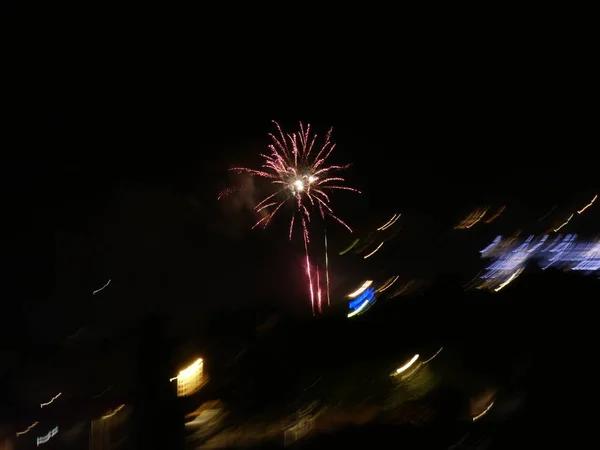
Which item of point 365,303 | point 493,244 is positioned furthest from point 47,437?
point 493,244

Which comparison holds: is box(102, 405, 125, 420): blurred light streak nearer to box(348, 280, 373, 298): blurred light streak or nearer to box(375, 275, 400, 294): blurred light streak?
box(375, 275, 400, 294): blurred light streak

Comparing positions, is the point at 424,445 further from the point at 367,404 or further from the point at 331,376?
the point at 331,376

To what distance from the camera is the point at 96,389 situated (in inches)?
326

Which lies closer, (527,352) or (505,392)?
(505,392)

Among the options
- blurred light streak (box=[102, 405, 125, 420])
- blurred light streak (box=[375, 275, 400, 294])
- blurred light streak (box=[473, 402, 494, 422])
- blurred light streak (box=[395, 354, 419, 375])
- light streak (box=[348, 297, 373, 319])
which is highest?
blurred light streak (box=[375, 275, 400, 294])

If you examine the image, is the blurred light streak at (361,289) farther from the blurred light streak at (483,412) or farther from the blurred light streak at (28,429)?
the blurred light streak at (483,412)

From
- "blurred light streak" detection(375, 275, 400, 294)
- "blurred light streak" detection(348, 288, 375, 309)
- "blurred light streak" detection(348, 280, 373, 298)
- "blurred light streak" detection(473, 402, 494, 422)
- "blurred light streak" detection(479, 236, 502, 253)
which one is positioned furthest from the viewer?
"blurred light streak" detection(479, 236, 502, 253)

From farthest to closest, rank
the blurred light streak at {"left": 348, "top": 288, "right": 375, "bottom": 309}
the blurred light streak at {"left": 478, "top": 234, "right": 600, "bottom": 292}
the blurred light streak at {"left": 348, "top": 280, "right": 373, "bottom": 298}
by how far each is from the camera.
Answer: the blurred light streak at {"left": 348, "top": 280, "right": 373, "bottom": 298} → the blurred light streak at {"left": 348, "top": 288, "right": 375, "bottom": 309} → the blurred light streak at {"left": 478, "top": 234, "right": 600, "bottom": 292}

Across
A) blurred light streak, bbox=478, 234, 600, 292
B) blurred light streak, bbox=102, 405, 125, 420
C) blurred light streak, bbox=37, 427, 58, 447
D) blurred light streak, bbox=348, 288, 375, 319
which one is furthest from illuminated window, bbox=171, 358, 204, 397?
blurred light streak, bbox=478, 234, 600, 292

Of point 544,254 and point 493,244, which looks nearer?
point 544,254

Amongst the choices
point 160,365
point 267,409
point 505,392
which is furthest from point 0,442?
point 505,392

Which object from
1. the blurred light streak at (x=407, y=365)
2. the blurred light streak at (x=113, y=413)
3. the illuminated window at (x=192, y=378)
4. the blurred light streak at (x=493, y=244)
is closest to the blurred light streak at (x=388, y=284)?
the blurred light streak at (x=493, y=244)

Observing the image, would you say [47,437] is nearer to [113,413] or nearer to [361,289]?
[113,413]

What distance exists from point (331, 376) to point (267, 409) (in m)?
2.46
